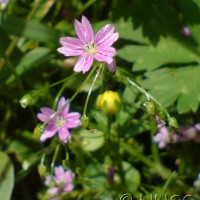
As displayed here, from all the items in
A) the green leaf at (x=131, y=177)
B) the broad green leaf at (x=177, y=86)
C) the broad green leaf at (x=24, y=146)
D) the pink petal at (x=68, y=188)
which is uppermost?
the broad green leaf at (x=177, y=86)

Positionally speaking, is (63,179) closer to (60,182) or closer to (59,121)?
(60,182)

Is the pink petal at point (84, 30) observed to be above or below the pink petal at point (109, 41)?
above

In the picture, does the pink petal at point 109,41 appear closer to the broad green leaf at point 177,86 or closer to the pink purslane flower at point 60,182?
the broad green leaf at point 177,86

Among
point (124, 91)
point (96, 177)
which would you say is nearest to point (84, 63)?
point (124, 91)

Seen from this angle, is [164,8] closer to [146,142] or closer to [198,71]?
[198,71]

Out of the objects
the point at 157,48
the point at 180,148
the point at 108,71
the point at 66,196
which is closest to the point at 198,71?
the point at 157,48

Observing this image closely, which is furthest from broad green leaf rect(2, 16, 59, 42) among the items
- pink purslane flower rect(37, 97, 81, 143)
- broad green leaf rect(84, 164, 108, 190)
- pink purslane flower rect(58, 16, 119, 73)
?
broad green leaf rect(84, 164, 108, 190)

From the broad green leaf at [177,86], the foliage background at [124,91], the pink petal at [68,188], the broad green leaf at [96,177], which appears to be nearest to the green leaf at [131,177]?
the foliage background at [124,91]
